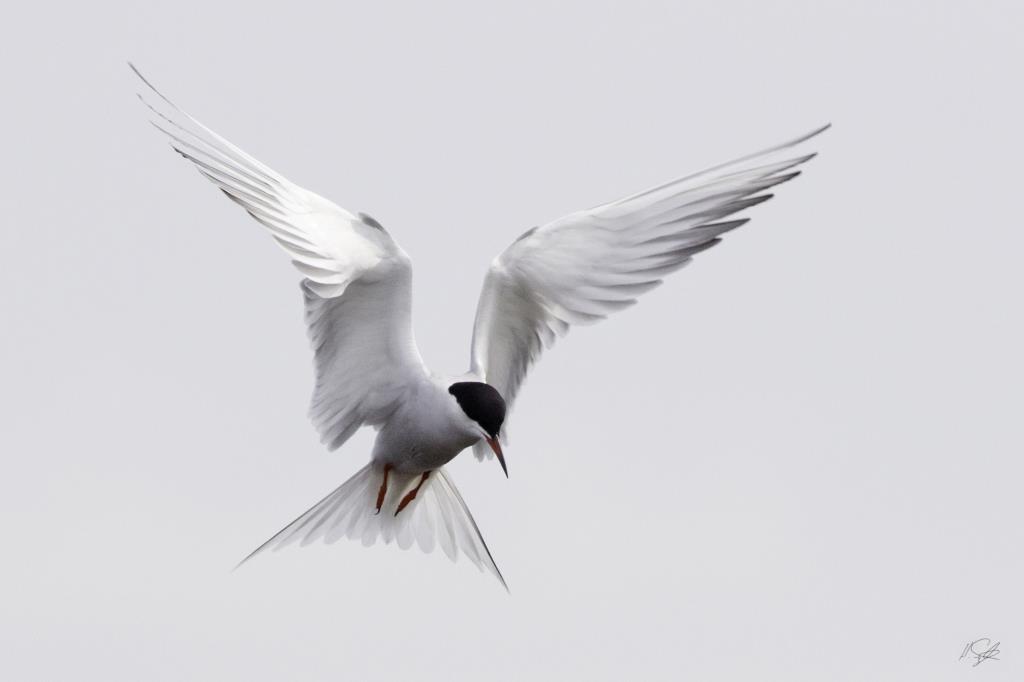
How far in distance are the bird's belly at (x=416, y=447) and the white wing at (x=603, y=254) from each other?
0.45m

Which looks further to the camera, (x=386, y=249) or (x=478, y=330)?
(x=478, y=330)

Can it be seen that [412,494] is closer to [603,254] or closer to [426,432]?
[426,432]

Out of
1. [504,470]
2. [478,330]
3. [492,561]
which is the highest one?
[478,330]

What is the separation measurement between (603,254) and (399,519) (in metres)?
2.07

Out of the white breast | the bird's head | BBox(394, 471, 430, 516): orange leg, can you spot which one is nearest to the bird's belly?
the white breast

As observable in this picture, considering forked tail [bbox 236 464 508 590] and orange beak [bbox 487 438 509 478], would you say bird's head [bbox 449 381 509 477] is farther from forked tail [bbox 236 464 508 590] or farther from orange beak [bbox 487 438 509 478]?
forked tail [bbox 236 464 508 590]

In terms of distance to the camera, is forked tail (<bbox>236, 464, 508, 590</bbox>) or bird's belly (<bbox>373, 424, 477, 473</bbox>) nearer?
bird's belly (<bbox>373, 424, 477, 473</bbox>)

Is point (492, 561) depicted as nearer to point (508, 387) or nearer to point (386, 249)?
point (508, 387)

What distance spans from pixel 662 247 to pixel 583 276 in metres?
0.49

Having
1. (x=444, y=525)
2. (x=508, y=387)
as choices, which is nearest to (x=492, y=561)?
(x=444, y=525)

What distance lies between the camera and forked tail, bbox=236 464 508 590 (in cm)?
1034

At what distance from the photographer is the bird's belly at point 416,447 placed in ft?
31.3

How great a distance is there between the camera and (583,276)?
9.70m

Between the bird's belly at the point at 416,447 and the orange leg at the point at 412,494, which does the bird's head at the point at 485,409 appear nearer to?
the bird's belly at the point at 416,447
